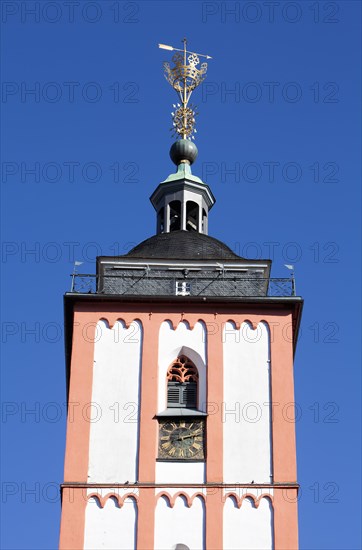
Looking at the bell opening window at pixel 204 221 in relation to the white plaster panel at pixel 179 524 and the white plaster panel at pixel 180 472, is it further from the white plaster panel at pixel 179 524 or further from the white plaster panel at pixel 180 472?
the white plaster panel at pixel 179 524

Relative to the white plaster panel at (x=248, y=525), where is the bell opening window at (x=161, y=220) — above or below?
above

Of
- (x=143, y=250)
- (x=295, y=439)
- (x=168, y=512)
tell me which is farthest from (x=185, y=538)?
(x=143, y=250)

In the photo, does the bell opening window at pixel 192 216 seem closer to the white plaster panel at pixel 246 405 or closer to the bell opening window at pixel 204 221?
the bell opening window at pixel 204 221

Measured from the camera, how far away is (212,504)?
34.9 m

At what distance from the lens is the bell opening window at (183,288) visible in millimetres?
38219

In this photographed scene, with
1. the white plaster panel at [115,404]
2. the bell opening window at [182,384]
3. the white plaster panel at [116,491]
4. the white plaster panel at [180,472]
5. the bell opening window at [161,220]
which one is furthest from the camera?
the bell opening window at [161,220]

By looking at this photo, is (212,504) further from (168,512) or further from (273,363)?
(273,363)

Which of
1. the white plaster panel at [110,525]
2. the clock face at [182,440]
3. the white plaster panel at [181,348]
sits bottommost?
the white plaster panel at [110,525]

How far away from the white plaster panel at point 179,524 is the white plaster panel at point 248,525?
0.46 m

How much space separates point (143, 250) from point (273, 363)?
4.44 m

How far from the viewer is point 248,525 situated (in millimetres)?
34781

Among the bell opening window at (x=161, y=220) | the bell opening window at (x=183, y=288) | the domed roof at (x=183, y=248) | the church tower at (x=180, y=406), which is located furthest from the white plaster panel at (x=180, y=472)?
the bell opening window at (x=161, y=220)

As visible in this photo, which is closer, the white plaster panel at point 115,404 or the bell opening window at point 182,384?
the white plaster panel at point 115,404

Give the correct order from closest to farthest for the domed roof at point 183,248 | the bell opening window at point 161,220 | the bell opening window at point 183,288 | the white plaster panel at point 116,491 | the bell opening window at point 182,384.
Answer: the white plaster panel at point 116,491 → the bell opening window at point 182,384 → the bell opening window at point 183,288 → the domed roof at point 183,248 → the bell opening window at point 161,220
